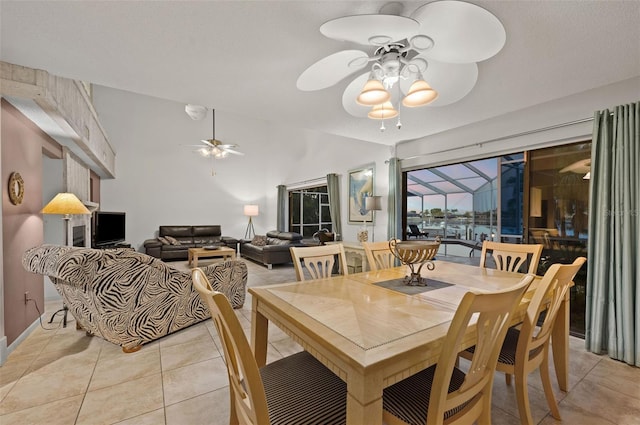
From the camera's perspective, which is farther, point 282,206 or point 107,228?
point 282,206

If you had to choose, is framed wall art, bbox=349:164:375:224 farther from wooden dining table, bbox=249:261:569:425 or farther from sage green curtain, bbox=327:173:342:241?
wooden dining table, bbox=249:261:569:425

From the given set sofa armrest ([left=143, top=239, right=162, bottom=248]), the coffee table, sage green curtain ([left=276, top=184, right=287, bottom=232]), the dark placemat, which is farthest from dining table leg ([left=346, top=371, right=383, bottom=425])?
sage green curtain ([left=276, top=184, right=287, bottom=232])

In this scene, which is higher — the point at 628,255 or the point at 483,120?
the point at 483,120

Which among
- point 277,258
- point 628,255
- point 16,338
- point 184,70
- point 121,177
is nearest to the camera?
point 184,70

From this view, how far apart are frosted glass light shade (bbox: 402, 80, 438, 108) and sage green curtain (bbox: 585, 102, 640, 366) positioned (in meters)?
1.87

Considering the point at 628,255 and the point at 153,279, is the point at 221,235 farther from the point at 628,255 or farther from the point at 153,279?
the point at 628,255

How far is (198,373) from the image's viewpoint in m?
2.10

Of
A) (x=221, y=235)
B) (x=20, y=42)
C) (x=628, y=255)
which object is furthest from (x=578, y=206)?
(x=221, y=235)

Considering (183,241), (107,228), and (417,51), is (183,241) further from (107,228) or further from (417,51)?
(417,51)

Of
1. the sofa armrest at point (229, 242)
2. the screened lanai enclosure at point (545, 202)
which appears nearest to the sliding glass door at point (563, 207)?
the screened lanai enclosure at point (545, 202)

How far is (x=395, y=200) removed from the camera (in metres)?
4.43

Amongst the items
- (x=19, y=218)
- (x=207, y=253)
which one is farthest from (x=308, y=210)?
(x=19, y=218)

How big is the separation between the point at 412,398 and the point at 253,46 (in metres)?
2.05

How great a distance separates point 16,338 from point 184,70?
2.75m
